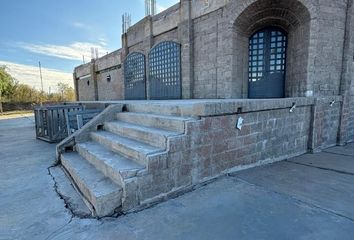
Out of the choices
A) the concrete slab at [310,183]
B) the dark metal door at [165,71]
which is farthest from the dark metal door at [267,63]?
the concrete slab at [310,183]

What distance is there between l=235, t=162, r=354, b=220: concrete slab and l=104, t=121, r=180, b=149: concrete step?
1682mm

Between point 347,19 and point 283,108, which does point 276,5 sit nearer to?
point 347,19

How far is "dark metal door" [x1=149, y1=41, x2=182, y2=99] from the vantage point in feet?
29.8

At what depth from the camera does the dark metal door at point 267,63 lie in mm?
7160

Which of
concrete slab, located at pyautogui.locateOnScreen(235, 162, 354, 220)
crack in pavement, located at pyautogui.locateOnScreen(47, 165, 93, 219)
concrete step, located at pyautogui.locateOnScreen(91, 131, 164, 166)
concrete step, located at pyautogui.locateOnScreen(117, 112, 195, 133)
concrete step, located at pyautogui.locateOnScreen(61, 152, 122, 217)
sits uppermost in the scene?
concrete step, located at pyautogui.locateOnScreen(117, 112, 195, 133)

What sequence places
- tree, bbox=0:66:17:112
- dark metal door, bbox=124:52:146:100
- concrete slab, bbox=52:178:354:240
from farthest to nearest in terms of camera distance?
1. tree, bbox=0:66:17:112
2. dark metal door, bbox=124:52:146:100
3. concrete slab, bbox=52:178:354:240

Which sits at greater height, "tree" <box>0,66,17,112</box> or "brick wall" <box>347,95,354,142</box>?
"tree" <box>0,66,17,112</box>

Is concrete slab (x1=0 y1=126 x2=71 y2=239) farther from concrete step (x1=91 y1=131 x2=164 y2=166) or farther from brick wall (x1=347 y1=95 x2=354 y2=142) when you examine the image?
brick wall (x1=347 y1=95 x2=354 y2=142)

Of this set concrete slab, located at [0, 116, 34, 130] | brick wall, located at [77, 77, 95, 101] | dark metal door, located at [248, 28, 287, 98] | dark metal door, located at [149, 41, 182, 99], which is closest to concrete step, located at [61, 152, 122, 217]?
dark metal door, located at [149, 41, 182, 99]

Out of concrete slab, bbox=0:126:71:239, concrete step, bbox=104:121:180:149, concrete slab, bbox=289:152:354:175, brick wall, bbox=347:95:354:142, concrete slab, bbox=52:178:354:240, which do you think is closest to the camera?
concrete slab, bbox=52:178:354:240

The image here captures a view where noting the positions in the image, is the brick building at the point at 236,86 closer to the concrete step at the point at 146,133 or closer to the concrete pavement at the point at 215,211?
the concrete step at the point at 146,133

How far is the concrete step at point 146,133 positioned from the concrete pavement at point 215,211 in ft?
2.95

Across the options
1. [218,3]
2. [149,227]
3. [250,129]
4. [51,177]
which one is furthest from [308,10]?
[51,177]

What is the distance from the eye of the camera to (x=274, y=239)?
83.5 inches
